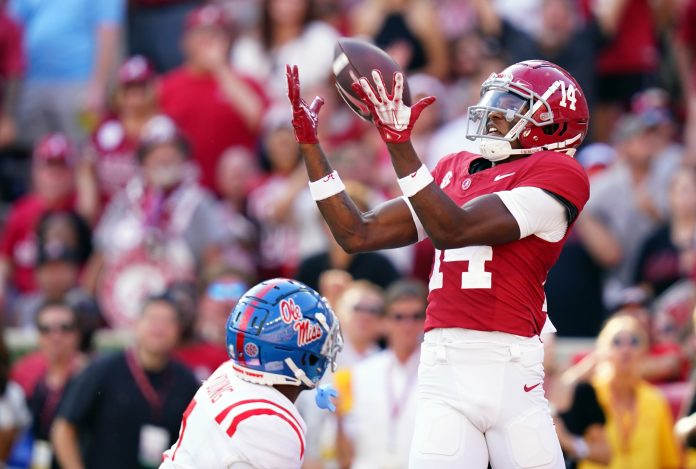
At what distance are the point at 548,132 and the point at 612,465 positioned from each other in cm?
333

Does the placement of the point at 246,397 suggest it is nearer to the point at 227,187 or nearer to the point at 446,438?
the point at 446,438

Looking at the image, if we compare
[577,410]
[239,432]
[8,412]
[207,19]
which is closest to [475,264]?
[239,432]

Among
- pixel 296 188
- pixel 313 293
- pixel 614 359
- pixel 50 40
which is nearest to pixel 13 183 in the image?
pixel 50 40

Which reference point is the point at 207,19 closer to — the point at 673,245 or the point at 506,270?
the point at 673,245

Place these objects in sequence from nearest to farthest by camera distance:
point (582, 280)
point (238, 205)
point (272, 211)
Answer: point (582, 280) → point (272, 211) → point (238, 205)

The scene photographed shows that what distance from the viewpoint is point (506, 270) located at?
4887mm

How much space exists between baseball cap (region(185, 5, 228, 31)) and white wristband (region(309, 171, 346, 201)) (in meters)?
6.24

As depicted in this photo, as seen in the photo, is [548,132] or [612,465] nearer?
[548,132]

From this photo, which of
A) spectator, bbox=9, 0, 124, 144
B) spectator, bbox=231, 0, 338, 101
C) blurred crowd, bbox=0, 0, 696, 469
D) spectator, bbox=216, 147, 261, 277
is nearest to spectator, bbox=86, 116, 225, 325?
blurred crowd, bbox=0, 0, 696, 469

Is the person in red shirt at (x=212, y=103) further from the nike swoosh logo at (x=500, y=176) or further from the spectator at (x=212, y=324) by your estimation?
the nike swoosh logo at (x=500, y=176)

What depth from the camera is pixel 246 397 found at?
16.0 ft

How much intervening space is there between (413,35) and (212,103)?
1.68 metres

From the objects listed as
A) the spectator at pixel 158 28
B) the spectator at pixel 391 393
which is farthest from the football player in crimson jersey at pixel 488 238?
the spectator at pixel 158 28

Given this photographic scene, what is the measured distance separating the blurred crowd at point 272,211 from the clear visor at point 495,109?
201 cm
